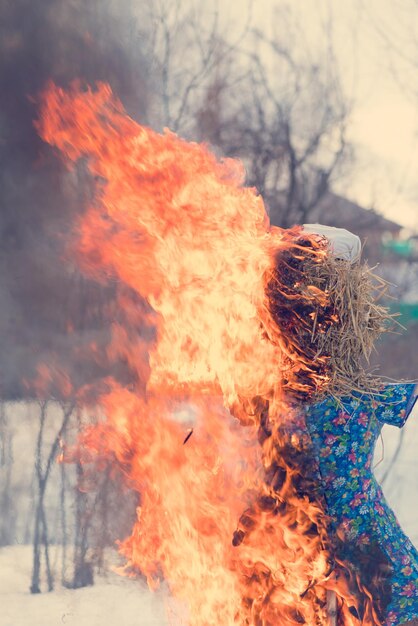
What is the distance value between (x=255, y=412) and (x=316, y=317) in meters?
0.45

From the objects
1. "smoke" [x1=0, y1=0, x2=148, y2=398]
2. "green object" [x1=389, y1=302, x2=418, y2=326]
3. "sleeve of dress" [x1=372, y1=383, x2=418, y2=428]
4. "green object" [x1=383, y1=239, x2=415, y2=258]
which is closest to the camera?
"sleeve of dress" [x1=372, y1=383, x2=418, y2=428]

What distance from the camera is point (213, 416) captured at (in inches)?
140

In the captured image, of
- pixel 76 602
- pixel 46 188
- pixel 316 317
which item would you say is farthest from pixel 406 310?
pixel 316 317

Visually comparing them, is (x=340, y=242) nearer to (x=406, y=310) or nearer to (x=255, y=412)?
(x=255, y=412)

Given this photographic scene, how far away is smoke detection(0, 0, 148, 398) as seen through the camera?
5754mm

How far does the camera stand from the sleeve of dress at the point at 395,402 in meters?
2.94

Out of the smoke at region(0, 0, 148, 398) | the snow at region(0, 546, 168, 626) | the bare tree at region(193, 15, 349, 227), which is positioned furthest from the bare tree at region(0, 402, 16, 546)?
the bare tree at region(193, 15, 349, 227)

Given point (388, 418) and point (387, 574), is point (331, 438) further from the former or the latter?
point (387, 574)

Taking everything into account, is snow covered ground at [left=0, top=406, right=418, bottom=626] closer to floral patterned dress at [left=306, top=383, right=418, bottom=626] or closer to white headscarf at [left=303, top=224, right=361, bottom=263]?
floral patterned dress at [left=306, top=383, right=418, bottom=626]

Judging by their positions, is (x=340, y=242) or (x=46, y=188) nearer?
(x=340, y=242)

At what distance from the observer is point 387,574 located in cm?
291

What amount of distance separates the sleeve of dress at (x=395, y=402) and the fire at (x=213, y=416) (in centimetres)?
28

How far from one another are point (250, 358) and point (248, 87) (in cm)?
366

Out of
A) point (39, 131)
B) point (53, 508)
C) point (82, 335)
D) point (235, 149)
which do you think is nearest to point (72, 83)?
point (39, 131)
